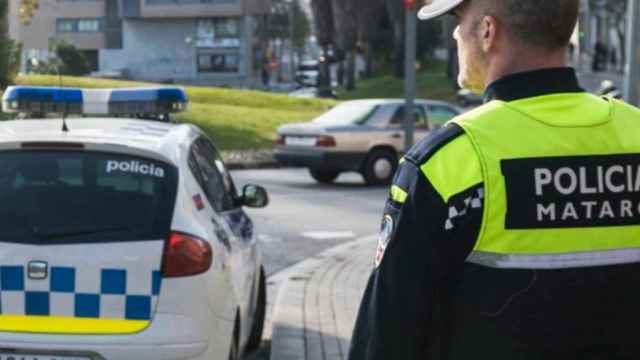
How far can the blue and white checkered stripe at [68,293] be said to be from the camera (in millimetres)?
4781

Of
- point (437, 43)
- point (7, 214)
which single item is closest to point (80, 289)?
point (7, 214)

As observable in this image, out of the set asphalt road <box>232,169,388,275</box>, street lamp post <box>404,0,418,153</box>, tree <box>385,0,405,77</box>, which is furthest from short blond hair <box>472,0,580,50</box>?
tree <box>385,0,405,77</box>

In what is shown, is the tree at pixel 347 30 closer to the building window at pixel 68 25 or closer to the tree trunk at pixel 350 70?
the tree trunk at pixel 350 70

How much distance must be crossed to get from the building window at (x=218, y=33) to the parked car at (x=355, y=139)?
79249 mm

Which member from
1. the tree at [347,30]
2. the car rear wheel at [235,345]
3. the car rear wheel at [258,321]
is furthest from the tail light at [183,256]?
the tree at [347,30]

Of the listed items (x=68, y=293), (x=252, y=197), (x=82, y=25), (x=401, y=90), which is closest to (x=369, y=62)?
(x=401, y=90)

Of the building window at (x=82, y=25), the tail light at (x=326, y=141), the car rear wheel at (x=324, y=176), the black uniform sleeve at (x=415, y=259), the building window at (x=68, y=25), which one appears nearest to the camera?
the black uniform sleeve at (x=415, y=259)

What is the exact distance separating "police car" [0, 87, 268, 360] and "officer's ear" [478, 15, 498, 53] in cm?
283

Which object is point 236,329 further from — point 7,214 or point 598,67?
point 598,67

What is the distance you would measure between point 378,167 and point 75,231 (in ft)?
50.5

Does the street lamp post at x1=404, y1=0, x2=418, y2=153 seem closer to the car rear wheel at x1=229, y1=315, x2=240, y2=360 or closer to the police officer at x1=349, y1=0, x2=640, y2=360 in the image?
the car rear wheel at x1=229, y1=315, x2=240, y2=360

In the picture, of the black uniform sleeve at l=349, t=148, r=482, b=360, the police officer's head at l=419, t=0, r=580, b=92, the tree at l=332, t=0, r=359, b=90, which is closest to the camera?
the black uniform sleeve at l=349, t=148, r=482, b=360

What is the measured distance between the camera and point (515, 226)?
2.21 metres

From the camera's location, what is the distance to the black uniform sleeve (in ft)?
7.06
